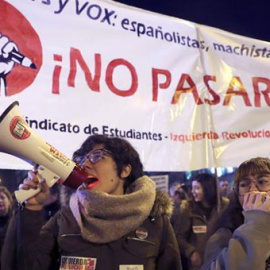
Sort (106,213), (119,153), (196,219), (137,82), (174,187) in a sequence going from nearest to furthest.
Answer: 1. (106,213)
2. (119,153)
3. (137,82)
4. (196,219)
5. (174,187)

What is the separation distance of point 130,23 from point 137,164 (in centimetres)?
96

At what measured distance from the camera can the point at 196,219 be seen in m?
3.96

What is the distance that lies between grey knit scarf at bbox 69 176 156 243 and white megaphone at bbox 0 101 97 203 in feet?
0.50

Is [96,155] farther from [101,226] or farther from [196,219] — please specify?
[196,219]

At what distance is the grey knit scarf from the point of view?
68.9 inches

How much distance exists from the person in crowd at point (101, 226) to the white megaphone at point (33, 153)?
4 centimetres

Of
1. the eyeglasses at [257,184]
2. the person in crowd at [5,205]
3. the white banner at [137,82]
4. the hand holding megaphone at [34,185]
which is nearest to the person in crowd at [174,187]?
the white banner at [137,82]

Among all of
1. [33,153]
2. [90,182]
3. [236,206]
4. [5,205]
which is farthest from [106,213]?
[5,205]

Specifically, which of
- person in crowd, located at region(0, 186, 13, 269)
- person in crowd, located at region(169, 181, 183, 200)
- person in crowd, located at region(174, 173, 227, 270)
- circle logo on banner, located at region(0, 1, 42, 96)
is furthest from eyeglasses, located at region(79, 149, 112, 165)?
person in crowd, located at region(169, 181, 183, 200)

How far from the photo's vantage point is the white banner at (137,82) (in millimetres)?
2141

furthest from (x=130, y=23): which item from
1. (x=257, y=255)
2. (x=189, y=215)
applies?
(x=189, y=215)

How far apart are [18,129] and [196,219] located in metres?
2.67

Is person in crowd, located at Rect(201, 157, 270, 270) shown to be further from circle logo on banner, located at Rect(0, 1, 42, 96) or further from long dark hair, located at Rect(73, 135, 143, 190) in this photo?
circle logo on banner, located at Rect(0, 1, 42, 96)

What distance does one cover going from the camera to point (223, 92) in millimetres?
2885
